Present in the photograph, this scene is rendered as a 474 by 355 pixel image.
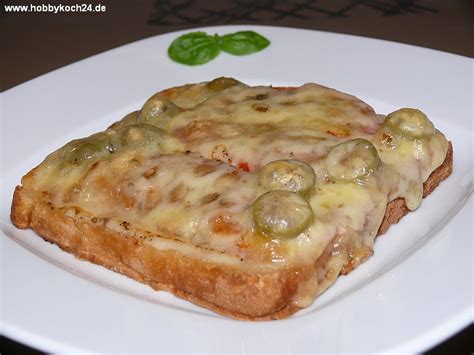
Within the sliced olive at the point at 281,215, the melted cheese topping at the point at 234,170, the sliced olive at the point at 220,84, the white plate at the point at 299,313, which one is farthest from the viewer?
the sliced olive at the point at 220,84

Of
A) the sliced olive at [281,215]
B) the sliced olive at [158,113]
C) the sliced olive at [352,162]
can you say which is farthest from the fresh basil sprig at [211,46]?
the sliced olive at [281,215]

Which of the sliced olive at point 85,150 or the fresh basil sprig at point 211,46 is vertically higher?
the sliced olive at point 85,150

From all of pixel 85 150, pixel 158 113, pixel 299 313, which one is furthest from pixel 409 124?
pixel 85 150

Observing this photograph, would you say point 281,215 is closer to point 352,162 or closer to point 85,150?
point 352,162

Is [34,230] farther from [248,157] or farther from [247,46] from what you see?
[247,46]

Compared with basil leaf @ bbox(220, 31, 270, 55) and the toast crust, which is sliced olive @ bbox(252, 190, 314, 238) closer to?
the toast crust

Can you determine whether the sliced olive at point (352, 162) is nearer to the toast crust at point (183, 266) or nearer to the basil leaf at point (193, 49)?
the toast crust at point (183, 266)

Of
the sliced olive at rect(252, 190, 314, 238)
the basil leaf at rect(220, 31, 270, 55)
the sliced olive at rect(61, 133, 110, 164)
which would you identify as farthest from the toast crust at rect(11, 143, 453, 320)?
the basil leaf at rect(220, 31, 270, 55)
